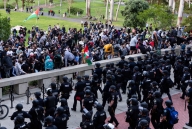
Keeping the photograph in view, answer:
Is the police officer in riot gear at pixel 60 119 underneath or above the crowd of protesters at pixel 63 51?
underneath

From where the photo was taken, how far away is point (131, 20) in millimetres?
37219

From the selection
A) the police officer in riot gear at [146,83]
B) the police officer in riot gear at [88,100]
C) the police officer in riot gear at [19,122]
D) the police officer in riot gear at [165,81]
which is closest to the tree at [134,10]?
the police officer in riot gear at [165,81]

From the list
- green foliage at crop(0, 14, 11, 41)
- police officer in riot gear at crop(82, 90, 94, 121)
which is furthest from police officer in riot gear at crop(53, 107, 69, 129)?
green foliage at crop(0, 14, 11, 41)

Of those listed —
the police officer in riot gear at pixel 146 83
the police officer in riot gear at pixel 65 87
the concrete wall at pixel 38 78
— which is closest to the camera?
the police officer in riot gear at pixel 65 87

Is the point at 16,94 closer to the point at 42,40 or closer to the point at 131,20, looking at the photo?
the point at 42,40

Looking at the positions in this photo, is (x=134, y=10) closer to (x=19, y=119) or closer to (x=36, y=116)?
(x=36, y=116)

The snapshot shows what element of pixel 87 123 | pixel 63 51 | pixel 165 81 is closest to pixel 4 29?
pixel 63 51

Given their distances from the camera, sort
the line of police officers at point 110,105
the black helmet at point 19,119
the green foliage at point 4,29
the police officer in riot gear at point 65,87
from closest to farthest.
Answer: the black helmet at point 19,119, the line of police officers at point 110,105, the police officer in riot gear at point 65,87, the green foliage at point 4,29

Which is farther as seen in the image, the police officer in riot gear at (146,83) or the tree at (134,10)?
the tree at (134,10)

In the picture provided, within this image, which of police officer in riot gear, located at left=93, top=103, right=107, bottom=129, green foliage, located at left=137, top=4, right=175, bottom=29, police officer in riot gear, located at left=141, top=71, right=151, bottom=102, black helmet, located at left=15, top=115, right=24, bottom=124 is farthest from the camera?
green foliage, located at left=137, top=4, right=175, bottom=29

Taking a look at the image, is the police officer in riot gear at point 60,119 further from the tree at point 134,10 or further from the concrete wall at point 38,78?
the tree at point 134,10

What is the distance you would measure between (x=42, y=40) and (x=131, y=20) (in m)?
13.1

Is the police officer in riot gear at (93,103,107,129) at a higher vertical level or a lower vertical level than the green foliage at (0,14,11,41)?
lower

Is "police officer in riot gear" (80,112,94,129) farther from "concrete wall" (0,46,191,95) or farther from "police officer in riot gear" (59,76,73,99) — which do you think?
"concrete wall" (0,46,191,95)
